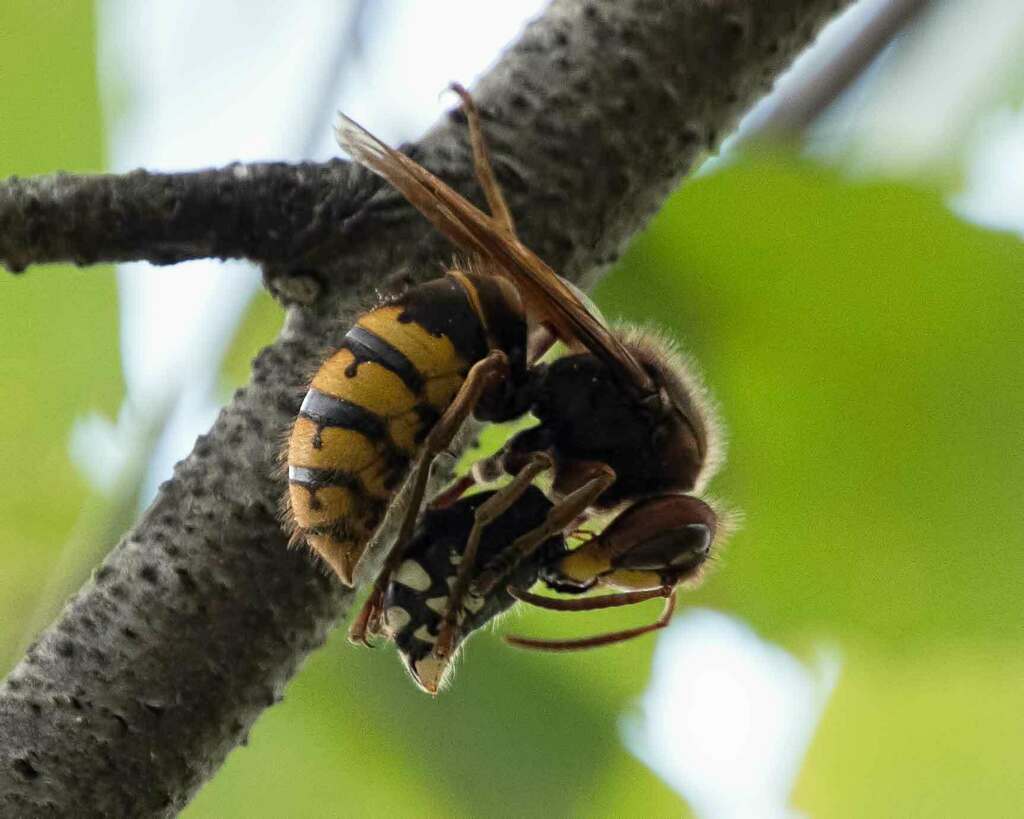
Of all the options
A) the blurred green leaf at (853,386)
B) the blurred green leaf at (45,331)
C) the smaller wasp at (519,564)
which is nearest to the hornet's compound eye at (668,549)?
the smaller wasp at (519,564)

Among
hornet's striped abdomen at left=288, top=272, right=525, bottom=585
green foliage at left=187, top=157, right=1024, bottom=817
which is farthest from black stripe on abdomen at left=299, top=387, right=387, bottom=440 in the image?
green foliage at left=187, top=157, right=1024, bottom=817

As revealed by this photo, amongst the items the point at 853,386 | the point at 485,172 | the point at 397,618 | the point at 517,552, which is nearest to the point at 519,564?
the point at 517,552

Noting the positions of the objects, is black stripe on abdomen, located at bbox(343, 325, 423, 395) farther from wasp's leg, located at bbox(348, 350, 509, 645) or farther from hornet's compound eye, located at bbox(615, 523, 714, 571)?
hornet's compound eye, located at bbox(615, 523, 714, 571)

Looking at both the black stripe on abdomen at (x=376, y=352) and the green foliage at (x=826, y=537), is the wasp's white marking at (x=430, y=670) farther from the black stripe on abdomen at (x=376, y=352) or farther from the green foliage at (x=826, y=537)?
the green foliage at (x=826, y=537)

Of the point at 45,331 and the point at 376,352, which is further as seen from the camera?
the point at 45,331

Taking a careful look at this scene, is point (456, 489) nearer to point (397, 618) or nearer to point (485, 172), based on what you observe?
point (397, 618)
